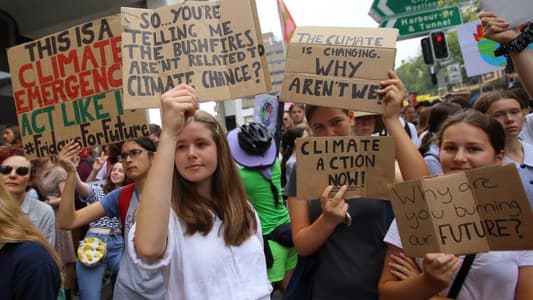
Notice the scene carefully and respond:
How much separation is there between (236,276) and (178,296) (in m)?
0.23

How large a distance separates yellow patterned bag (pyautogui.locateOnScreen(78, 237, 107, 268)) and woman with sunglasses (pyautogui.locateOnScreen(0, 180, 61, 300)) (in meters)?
2.05

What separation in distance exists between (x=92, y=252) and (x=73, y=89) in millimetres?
1685

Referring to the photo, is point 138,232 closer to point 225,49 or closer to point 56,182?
point 225,49

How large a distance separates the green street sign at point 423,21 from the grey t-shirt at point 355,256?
21.1 ft

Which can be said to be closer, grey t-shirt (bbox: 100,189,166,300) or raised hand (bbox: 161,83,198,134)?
raised hand (bbox: 161,83,198,134)

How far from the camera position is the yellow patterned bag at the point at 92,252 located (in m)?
3.78

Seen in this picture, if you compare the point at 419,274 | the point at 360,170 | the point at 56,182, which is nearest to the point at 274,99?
the point at 56,182

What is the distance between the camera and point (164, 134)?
164 centimetres

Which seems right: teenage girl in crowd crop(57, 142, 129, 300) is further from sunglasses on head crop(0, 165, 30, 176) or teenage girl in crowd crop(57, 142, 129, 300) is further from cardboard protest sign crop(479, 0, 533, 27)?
cardboard protest sign crop(479, 0, 533, 27)

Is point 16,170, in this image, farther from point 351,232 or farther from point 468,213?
point 468,213

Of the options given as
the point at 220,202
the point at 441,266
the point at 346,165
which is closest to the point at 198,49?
the point at 220,202

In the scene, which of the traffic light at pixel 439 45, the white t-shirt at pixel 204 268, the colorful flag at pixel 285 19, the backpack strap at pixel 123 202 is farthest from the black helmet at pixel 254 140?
the traffic light at pixel 439 45

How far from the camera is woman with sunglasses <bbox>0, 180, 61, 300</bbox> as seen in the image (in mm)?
1687

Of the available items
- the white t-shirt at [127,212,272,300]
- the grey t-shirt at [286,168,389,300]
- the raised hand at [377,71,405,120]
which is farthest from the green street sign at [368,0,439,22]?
the white t-shirt at [127,212,272,300]
